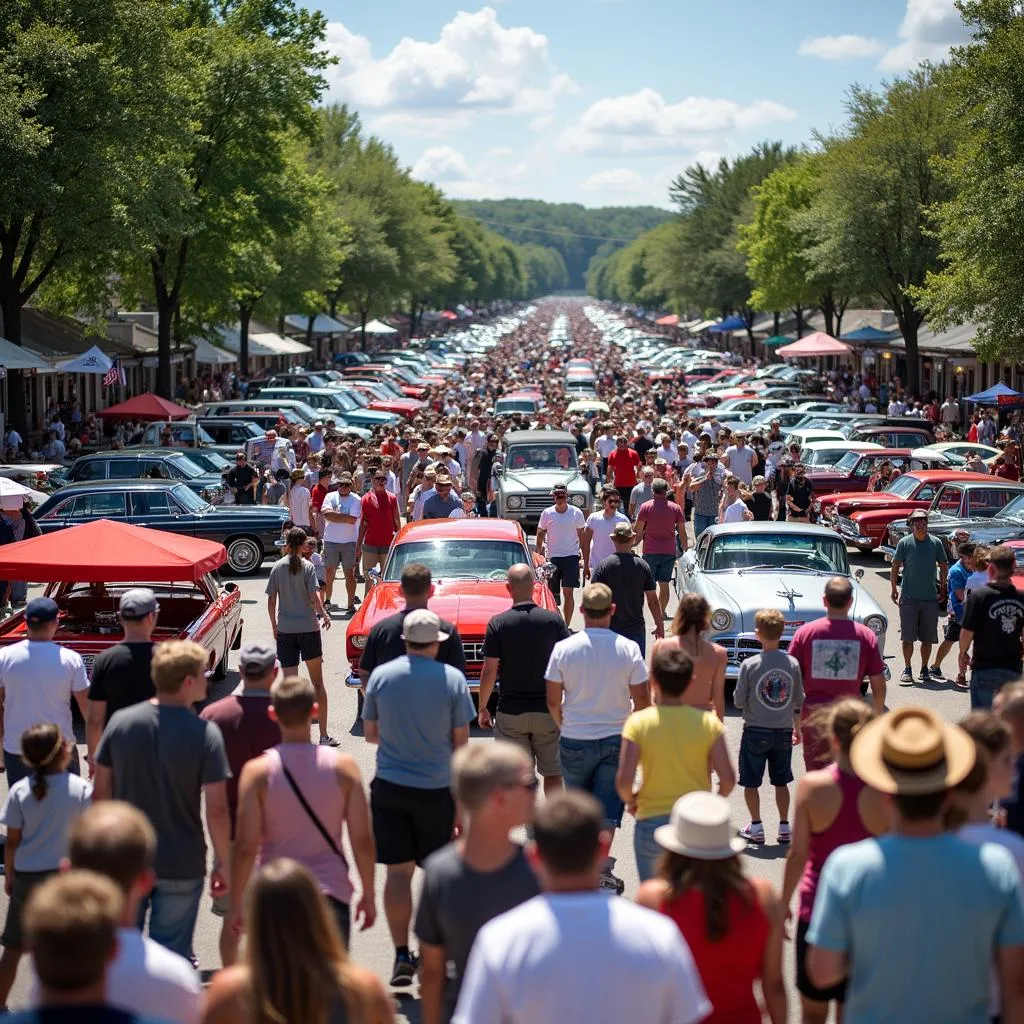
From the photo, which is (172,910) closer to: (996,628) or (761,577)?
(996,628)

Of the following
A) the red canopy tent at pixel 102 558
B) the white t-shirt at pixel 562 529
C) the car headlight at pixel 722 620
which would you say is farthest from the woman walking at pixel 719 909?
the white t-shirt at pixel 562 529

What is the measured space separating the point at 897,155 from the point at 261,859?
44.6 meters

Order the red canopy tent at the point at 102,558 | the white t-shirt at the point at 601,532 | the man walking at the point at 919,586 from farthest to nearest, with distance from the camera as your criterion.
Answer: the white t-shirt at the point at 601,532 < the man walking at the point at 919,586 < the red canopy tent at the point at 102,558

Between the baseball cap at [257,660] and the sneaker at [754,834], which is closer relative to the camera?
the baseball cap at [257,660]

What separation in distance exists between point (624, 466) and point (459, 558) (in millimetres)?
9165

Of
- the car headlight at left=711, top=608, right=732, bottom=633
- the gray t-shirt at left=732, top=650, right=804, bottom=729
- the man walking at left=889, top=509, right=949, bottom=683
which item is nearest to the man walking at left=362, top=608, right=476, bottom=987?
the gray t-shirt at left=732, top=650, right=804, bottom=729

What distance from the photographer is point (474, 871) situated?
4.88 meters

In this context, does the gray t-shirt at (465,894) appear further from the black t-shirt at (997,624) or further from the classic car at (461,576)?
the classic car at (461,576)

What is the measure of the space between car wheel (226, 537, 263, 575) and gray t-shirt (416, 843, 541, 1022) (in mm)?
17690

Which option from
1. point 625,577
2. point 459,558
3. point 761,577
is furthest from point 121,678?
point 761,577

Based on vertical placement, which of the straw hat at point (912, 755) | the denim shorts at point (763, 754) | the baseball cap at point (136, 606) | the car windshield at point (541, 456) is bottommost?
the denim shorts at point (763, 754)

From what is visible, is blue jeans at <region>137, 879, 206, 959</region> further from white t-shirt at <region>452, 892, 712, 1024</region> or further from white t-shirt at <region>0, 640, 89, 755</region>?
white t-shirt at <region>452, 892, 712, 1024</region>

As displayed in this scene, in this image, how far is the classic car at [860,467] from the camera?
28.5 m

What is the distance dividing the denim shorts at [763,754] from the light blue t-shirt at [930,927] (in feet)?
16.4
